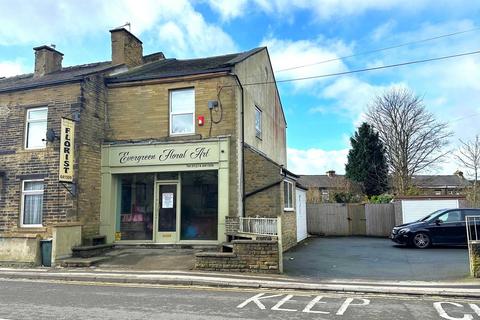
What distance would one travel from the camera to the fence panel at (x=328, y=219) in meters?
25.1

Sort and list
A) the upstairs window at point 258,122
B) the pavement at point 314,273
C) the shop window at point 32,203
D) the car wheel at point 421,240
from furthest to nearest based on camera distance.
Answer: the upstairs window at point 258,122, the car wheel at point 421,240, the shop window at point 32,203, the pavement at point 314,273

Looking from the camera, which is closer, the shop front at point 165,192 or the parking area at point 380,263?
the parking area at point 380,263

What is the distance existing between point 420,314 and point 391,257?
7840 millimetres

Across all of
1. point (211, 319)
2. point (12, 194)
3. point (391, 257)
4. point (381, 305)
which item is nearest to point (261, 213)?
point (391, 257)

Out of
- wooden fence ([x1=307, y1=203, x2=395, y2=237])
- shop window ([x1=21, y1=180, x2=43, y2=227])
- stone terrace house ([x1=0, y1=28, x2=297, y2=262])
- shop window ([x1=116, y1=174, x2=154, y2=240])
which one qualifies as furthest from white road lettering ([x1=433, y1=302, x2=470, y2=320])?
wooden fence ([x1=307, y1=203, x2=395, y2=237])

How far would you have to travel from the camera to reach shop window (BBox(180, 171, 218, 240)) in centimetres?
1438

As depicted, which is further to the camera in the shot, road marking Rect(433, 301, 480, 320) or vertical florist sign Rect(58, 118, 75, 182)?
vertical florist sign Rect(58, 118, 75, 182)

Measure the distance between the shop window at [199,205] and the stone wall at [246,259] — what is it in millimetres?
2946

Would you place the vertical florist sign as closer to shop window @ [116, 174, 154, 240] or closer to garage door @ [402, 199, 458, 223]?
shop window @ [116, 174, 154, 240]

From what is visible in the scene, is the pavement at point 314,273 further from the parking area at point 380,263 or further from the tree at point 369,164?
the tree at point 369,164

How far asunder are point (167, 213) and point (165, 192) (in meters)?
0.77

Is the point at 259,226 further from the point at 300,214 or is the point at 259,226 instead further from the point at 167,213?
the point at 300,214

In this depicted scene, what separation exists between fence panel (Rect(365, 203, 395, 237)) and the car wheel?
7.20 metres

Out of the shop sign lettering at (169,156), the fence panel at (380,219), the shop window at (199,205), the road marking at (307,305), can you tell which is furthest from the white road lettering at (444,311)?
the fence panel at (380,219)
